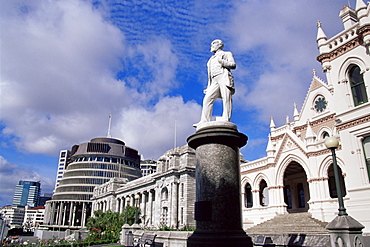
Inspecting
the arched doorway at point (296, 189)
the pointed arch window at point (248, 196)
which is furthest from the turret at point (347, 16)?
the pointed arch window at point (248, 196)

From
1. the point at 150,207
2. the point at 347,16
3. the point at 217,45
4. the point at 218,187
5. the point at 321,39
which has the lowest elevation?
the point at 218,187

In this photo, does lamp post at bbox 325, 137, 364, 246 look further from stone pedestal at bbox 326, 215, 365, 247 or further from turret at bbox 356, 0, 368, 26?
turret at bbox 356, 0, 368, 26

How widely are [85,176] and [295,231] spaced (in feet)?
297

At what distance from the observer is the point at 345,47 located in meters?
19.9

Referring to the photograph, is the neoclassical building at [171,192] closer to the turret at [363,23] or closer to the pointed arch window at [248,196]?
the pointed arch window at [248,196]

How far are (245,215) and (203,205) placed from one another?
91.0 feet

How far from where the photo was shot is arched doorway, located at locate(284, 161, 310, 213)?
31.9 metres

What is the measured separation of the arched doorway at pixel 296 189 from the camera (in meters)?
31.9

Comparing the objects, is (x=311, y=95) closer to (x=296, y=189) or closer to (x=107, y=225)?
(x=296, y=189)

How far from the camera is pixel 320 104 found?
3359cm

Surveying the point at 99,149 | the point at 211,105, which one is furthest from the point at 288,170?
the point at 99,149

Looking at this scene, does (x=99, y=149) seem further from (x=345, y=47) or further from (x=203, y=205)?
(x=203, y=205)

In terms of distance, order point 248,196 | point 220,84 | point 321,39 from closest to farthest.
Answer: point 220,84
point 321,39
point 248,196

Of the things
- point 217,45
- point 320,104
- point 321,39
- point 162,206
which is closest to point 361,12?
point 321,39
